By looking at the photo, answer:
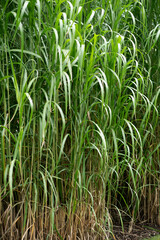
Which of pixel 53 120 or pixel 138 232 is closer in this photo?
pixel 53 120

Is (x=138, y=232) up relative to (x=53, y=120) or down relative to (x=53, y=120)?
down

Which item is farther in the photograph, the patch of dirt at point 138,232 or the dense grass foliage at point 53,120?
the patch of dirt at point 138,232

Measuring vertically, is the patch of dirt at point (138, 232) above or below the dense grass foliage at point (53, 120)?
below

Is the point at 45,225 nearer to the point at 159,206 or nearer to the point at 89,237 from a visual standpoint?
the point at 89,237

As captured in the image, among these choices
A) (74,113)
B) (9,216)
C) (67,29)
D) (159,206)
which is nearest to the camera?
(67,29)

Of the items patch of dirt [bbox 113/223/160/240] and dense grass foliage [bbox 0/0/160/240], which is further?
patch of dirt [bbox 113/223/160/240]

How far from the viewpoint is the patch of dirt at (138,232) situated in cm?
256

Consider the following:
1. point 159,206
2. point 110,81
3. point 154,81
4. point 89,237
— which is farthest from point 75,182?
point 154,81

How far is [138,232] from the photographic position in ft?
8.79

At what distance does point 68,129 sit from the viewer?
7.18 feet

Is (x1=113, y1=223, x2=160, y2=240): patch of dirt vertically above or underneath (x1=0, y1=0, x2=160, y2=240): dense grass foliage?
underneath

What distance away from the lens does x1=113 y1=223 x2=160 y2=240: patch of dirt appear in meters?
2.56

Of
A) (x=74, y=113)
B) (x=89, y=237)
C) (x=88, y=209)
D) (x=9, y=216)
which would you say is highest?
(x=74, y=113)

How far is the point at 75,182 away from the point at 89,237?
482 mm
